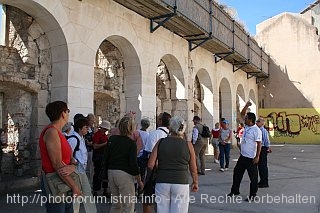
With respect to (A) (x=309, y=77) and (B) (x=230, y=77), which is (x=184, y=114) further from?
(A) (x=309, y=77)

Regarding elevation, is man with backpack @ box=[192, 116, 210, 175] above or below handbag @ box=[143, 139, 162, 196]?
above

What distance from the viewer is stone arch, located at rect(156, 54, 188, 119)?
1243cm

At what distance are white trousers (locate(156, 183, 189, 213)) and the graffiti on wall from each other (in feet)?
68.3

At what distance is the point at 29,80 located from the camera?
7.30 m

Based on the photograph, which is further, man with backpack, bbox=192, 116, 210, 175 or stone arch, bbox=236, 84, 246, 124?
stone arch, bbox=236, 84, 246, 124

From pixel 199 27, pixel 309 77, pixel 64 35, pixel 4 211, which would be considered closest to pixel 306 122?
pixel 309 77

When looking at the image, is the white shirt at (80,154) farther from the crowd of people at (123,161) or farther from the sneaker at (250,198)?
the sneaker at (250,198)

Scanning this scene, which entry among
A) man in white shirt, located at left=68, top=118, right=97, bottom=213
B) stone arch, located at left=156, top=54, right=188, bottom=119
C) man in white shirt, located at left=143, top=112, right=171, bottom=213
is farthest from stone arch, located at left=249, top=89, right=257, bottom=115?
man in white shirt, located at left=68, top=118, right=97, bottom=213

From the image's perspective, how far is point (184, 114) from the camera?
12531mm

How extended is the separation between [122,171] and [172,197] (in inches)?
28.3

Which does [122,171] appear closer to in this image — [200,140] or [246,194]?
[246,194]

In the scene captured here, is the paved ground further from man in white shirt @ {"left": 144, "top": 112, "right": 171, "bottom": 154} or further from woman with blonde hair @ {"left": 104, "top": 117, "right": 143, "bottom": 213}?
woman with blonde hair @ {"left": 104, "top": 117, "right": 143, "bottom": 213}

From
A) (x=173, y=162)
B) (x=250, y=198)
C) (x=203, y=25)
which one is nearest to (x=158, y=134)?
(x=173, y=162)

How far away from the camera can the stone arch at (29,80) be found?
7.33 meters
